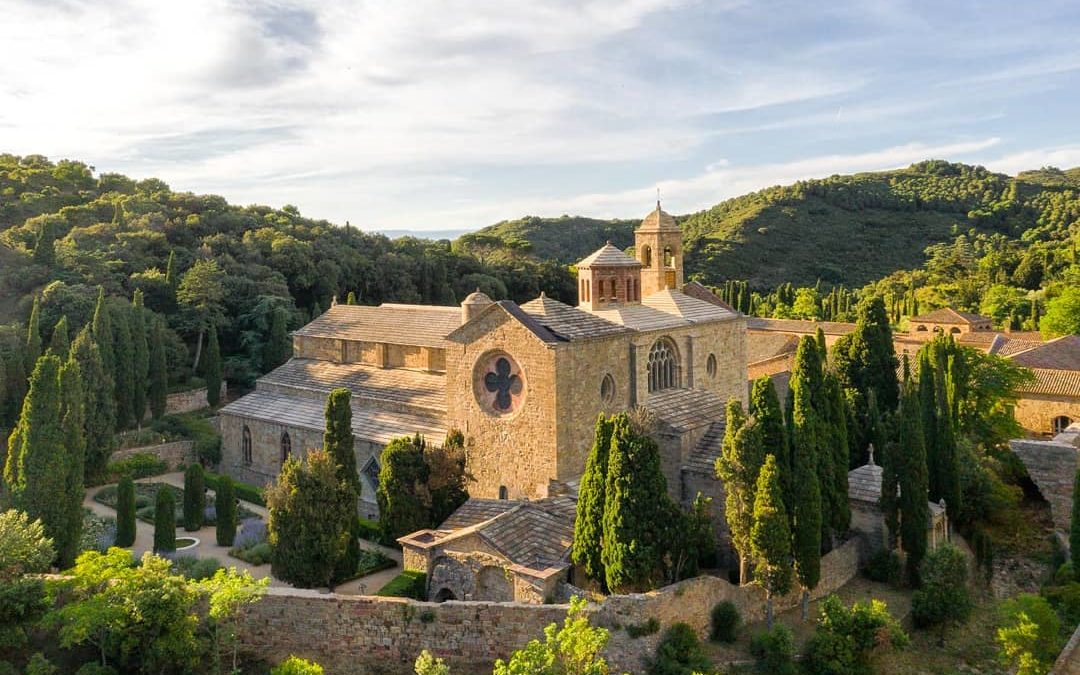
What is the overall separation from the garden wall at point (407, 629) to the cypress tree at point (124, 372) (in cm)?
2193

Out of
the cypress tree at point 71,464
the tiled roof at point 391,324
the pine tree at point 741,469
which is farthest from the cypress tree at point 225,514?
the pine tree at point 741,469

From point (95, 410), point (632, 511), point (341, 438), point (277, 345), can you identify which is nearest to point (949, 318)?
point (277, 345)

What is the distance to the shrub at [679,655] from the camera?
16.4 meters

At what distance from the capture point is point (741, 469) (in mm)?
18453

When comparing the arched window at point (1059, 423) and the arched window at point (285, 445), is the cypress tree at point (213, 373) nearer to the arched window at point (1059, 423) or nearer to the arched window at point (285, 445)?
the arched window at point (285, 445)

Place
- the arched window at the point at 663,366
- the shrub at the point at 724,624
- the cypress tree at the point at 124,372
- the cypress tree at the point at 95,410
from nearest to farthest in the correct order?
the shrub at the point at 724,624 → the arched window at the point at 663,366 → the cypress tree at the point at 95,410 → the cypress tree at the point at 124,372

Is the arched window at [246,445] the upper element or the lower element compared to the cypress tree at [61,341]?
lower

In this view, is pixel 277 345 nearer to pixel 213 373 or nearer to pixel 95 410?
pixel 213 373

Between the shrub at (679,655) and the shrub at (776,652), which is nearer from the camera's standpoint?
the shrub at (679,655)

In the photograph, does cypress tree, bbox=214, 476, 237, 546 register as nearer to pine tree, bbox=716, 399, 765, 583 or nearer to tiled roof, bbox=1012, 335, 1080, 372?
pine tree, bbox=716, 399, 765, 583

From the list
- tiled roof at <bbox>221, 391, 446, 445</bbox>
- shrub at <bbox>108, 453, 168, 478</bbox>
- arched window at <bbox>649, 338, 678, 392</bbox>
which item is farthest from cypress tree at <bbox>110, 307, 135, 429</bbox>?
arched window at <bbox>649, 338, 678, 392</bbox>

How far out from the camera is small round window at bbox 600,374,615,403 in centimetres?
2438

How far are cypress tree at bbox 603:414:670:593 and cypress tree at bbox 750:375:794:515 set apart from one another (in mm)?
3213

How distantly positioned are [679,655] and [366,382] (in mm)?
20296
